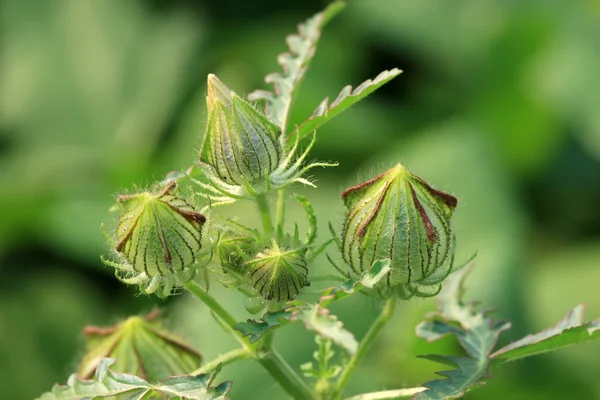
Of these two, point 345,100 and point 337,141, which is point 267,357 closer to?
point 345,100

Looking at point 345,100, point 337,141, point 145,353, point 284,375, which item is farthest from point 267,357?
point 337,141

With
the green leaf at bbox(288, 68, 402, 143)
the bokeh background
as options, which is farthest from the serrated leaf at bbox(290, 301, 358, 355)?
the bokeh background

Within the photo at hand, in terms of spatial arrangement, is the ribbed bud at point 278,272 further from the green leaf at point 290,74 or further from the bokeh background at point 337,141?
the bokeh background at point 337,141

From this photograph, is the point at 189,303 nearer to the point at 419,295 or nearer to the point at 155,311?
the point at 155,311

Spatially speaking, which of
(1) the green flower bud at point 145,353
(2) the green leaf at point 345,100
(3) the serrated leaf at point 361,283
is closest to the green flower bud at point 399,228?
(3) the serrated leaf at point 361,283

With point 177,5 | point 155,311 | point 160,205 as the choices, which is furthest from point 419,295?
point 177,5
